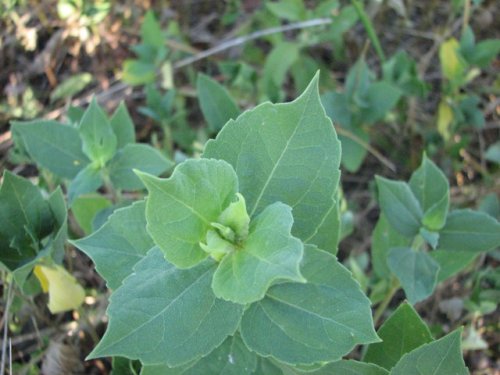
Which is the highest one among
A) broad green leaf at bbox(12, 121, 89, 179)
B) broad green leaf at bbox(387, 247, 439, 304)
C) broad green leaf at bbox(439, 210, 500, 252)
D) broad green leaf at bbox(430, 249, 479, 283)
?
broad green leaf at bbox(12, 121, 89, 179)

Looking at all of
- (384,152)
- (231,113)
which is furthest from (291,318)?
(384,152)

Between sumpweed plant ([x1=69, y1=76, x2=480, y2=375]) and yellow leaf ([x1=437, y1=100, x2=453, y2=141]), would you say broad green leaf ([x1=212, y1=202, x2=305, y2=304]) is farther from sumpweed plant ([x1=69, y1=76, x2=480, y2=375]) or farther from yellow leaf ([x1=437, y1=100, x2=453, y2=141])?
yellow leaf ([x1=437, y1=100, x2=453, y2=141])

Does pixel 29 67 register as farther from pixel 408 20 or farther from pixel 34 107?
pixel 408 20

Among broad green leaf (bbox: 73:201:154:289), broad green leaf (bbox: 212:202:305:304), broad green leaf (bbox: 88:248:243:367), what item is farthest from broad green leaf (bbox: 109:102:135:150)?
broad green leaf (bbox: 212:202:305:304)

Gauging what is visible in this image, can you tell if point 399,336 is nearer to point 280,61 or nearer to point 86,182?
point 86,182

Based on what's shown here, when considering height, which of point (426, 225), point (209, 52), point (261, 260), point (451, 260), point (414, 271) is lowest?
point (451, 260)

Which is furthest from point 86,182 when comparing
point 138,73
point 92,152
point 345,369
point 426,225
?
point 138,73
